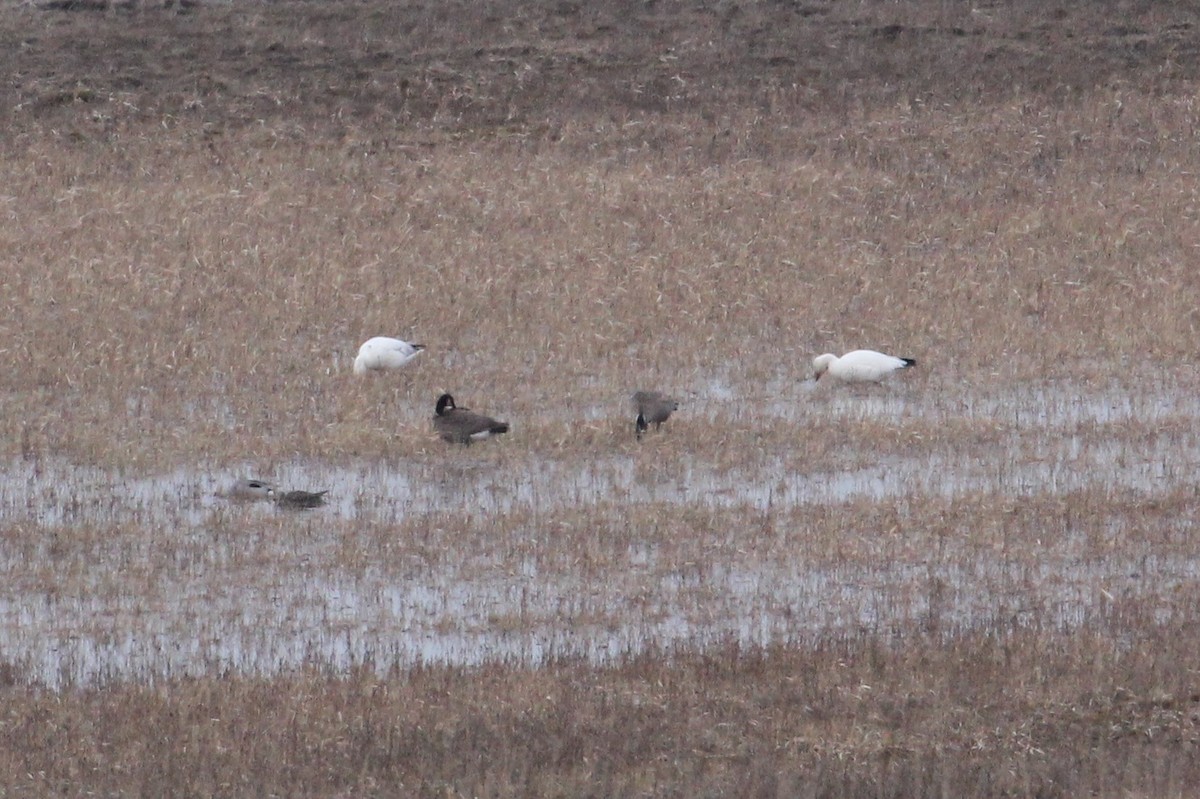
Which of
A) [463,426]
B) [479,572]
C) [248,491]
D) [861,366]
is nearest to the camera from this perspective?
[479,572]

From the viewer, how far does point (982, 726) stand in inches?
310

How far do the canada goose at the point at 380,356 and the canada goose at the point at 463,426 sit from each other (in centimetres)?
203

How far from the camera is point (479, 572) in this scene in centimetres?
1045

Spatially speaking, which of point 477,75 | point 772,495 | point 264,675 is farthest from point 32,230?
point 264,675

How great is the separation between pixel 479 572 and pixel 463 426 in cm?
288

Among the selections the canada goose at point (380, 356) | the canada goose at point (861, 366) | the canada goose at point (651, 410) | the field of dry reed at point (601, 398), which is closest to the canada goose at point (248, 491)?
the field of dry reed at point (601, 398)

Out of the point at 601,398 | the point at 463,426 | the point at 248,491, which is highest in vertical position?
the point at 463,426

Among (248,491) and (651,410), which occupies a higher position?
(651,410)

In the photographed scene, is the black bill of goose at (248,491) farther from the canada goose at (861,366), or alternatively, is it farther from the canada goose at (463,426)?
the canada goose at (861,366)

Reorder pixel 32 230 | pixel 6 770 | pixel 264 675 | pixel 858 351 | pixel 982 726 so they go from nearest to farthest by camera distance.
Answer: pixel 6 770 → pixel 982 726 → pixel 264 675 → pixel 858 351 → pixel 32 230

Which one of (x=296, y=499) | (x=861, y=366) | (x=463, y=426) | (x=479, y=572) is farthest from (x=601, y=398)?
(x=479, y=572)

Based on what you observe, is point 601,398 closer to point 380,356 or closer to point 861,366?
point 380,356

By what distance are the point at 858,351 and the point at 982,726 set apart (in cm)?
791

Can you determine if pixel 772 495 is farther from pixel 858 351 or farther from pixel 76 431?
pixel 76 431
